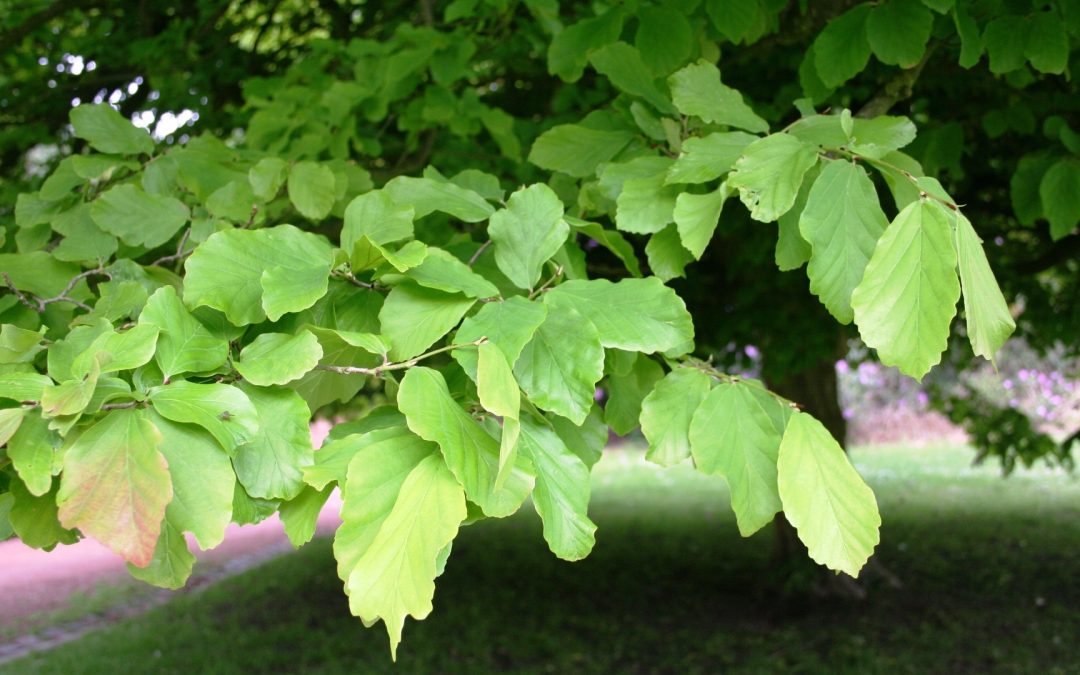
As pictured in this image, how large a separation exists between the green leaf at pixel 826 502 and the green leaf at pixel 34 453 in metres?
0.73

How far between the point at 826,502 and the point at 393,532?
1.60 feet

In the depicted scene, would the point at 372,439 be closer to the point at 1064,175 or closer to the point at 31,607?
the point at 1064,175

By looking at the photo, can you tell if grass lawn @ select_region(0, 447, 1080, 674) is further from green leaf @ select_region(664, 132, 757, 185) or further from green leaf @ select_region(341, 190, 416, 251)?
green leaf @ select_region(341, 190, 416, 251)

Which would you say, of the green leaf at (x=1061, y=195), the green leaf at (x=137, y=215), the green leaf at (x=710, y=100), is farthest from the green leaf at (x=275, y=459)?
the green leaf at (x=1061, y=195)

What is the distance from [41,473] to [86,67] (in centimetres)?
387

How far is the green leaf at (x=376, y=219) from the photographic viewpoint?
3.82 feet

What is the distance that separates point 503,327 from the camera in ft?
3.26

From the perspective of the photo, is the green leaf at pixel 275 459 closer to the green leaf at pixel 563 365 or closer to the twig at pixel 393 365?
the twig at pixel 393 365

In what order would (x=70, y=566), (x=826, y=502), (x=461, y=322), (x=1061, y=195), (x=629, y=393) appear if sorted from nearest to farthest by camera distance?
1. (x=826, y=502)
2. (x=461, y=322)
3. (x=629, y=393)
4. (x=1061, y=195)
5. (x=70, y=566)

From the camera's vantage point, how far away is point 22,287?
139 centimetres

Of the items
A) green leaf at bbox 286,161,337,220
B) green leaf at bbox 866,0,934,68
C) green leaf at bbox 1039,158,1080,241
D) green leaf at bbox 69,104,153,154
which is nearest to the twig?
green leaf at bbox 286,161,337,220

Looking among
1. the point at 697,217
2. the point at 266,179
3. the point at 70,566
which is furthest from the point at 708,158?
the point at 70,566

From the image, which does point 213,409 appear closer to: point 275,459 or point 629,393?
point 275,459

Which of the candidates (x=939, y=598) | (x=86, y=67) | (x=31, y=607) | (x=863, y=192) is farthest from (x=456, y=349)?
(x=31, y=607)
